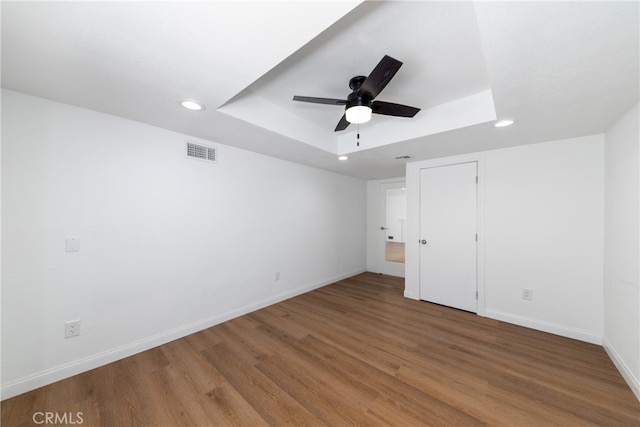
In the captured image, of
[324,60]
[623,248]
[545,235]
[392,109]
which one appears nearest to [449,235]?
[545,235]

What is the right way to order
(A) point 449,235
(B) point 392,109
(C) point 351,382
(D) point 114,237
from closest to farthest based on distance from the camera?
(C) point 351,382 < (B) point 392,109 < (D) point 114,237 < (A) point 449,235

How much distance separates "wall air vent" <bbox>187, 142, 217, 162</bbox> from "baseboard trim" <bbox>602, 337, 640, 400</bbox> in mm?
4336

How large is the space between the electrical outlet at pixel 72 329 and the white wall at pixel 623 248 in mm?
4449

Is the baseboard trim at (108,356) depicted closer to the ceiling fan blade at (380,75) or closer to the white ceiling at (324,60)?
the white ceiling at (324,60)

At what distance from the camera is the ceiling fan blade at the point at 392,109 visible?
192cm

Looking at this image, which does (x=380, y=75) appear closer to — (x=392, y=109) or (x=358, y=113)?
(x=358, y=113)

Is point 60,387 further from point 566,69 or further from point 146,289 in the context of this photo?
point 566,69

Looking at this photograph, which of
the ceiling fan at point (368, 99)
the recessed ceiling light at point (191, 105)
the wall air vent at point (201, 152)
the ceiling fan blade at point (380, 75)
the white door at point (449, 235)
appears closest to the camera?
the ceiling fan blade at point (380, 75)

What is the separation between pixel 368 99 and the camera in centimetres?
183

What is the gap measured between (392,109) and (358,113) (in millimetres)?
375

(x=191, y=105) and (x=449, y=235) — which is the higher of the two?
(x=191, y=105)

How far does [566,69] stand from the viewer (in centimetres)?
140

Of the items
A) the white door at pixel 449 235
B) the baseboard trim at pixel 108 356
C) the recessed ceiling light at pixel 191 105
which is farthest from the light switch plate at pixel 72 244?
the white door at pixel 449 235

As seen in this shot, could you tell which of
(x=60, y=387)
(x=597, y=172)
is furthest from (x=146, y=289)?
(x=597, y=172)
